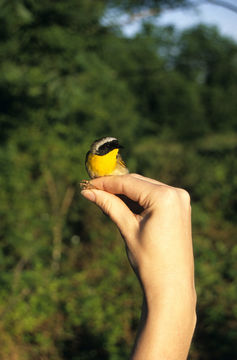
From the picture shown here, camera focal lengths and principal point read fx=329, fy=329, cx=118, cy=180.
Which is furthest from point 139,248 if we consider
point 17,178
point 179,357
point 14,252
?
point 17,178

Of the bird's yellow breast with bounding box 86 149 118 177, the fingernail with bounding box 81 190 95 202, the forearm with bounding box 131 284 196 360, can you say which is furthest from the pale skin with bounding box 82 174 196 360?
the bird's yellow breast with bounding box 86 149 118 177

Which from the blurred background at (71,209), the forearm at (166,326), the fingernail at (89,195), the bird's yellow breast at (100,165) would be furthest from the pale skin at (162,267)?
the blurred background at (71,209)

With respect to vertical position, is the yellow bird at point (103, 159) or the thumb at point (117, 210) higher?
the yellow bird at point (103, 159)

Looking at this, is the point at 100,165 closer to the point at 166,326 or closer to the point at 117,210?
the point at 117,210

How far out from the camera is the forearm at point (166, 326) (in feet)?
4.17

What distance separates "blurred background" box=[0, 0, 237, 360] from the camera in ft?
14.7

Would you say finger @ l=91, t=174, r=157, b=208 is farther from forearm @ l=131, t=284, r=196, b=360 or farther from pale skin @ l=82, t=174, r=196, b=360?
forearm @ l=131, t=284, r=196, b=360

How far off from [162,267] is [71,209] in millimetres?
6118

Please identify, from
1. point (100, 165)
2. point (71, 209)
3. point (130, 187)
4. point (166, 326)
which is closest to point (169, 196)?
point (130, 187)

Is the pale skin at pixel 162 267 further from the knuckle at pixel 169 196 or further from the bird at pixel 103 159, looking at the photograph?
the bird at pixel 103 159

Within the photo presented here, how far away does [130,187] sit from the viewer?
5.98 ft

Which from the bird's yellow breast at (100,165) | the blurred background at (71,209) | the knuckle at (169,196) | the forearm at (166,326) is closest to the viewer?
the forearm at (166,326)

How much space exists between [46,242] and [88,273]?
3.81 feet

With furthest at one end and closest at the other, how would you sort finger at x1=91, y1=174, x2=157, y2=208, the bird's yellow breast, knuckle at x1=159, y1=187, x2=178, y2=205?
the bird's yellow breast, finger at x1=91, y1=174, x2=157, y2=208, knuckle at x1=159, y1=187, x2=178, y2=205
